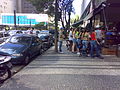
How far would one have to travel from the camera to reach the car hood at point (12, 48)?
39.2 feet

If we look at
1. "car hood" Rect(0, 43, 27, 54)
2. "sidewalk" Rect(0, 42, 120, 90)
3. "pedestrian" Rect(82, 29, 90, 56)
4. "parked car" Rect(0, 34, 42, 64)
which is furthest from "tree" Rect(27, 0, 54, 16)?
"sidewalk" Rect(0, 42, 120, 90)

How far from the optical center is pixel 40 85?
25.0 ft

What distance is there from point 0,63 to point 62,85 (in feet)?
7.03

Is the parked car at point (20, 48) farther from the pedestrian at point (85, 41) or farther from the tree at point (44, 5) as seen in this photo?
the tree at point (44, 5)

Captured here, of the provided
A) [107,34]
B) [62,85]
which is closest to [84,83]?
[62,85]

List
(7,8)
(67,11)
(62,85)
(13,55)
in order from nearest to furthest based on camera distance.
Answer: (62,85)
(13,55)
(67,11)
(7,8)

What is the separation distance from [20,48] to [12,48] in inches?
15.4

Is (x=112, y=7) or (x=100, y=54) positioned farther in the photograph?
(x=112, y=7)

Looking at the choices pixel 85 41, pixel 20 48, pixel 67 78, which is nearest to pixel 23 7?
pixel 85 41

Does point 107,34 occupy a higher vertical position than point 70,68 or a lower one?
higher

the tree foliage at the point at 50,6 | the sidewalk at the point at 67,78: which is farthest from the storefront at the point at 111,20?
the tree foliage at the point at 50,6

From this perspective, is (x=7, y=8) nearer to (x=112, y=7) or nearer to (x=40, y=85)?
(x=112, y=7)

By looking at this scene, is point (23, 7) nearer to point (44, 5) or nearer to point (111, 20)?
point (44, 5)

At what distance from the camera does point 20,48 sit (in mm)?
12383
